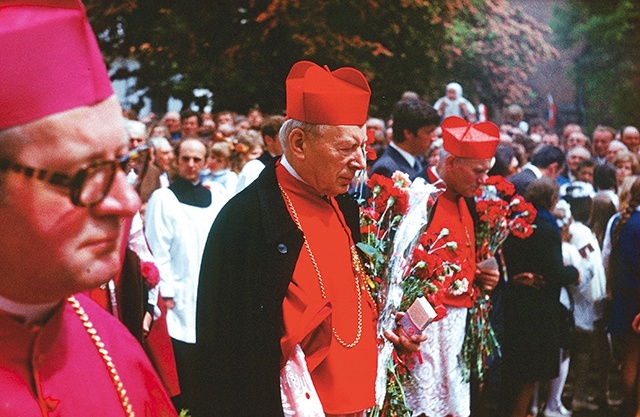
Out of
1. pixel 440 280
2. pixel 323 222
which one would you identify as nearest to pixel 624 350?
pixel 440 280

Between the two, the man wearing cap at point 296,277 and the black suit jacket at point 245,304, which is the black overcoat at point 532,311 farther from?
the black suit jacket at point 245,304

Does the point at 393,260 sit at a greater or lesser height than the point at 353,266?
lesser

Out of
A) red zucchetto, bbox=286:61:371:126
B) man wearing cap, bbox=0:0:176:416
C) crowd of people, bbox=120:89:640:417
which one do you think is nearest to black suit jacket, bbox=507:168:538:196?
crowd of people, bbox=120:89:640:417

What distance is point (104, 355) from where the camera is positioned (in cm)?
186

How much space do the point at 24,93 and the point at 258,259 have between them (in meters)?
2.04

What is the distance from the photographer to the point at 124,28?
55.2ft

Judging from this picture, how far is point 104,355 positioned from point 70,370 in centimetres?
10

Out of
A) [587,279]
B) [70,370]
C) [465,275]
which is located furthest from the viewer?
[587,279]

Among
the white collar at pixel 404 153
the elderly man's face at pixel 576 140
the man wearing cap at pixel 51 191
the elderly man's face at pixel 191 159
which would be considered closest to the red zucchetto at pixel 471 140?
the white collar at pixel 404 153

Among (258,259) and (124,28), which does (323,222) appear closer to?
(258,259)

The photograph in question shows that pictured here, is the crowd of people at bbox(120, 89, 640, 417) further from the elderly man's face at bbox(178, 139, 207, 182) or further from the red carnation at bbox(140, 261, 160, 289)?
the red carnation at bbox(140, 261, 160, 289)

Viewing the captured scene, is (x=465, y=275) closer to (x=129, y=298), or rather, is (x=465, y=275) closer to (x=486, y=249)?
(x=486, y=249)

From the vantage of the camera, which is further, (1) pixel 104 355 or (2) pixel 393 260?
(2) pixel 393 260

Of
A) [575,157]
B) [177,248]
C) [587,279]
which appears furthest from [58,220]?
[575,157]
